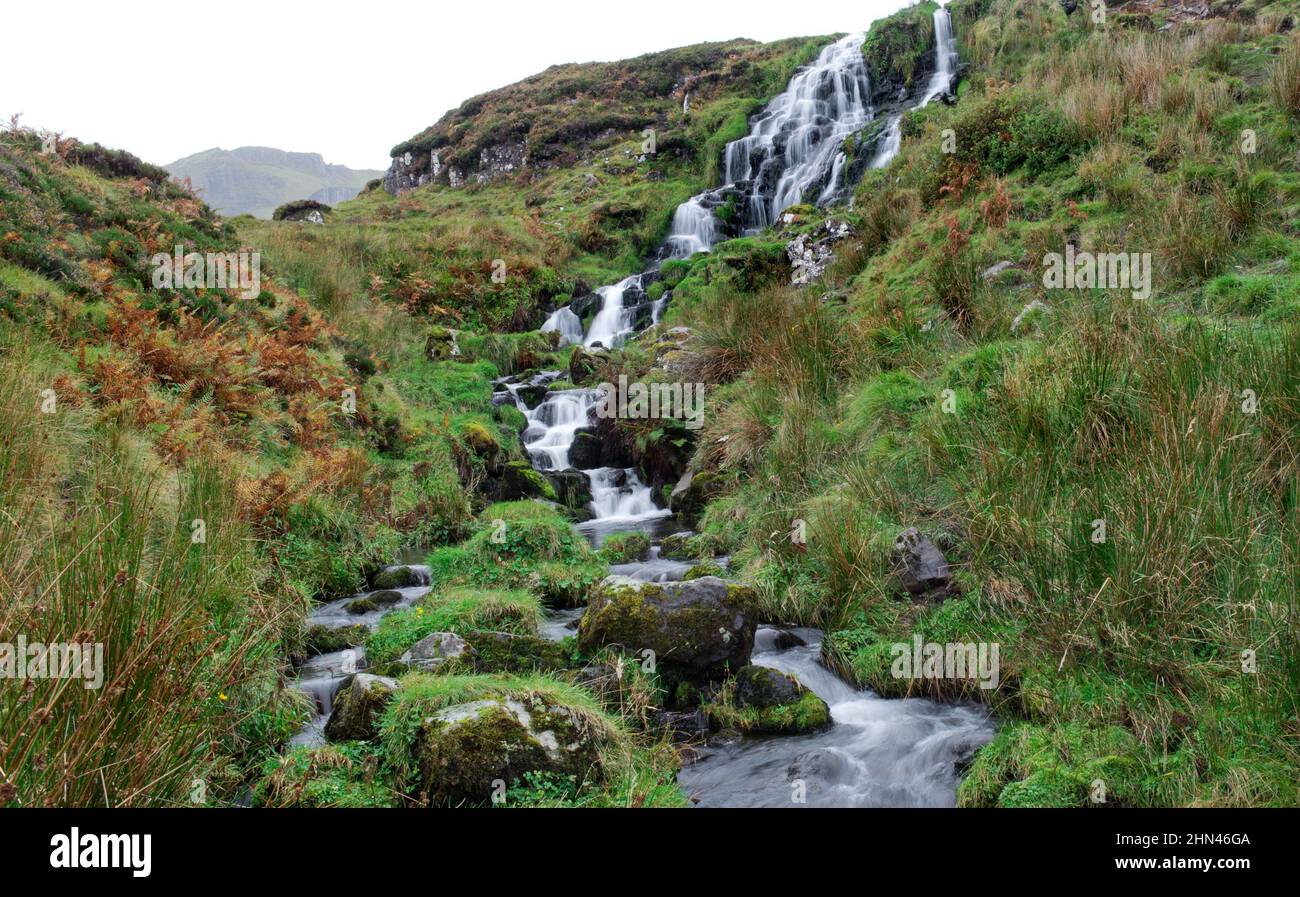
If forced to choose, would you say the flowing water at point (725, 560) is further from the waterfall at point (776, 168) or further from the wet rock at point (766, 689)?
the wet rock at point (766, 689)

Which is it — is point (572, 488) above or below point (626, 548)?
above

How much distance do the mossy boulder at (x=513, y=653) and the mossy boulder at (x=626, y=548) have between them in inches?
97.4

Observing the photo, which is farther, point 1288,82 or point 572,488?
point 572,488

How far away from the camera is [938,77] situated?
1836cm

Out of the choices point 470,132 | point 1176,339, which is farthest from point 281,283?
point 470,132

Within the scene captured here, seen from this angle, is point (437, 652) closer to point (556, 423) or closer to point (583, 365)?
point (556, 423)

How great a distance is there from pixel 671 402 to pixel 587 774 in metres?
6.88

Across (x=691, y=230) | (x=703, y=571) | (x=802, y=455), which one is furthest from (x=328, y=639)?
(x=691, y=230)

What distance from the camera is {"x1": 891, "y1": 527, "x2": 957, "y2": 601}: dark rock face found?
490 cm

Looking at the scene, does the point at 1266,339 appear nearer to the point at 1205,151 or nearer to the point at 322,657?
the point at 1205,151

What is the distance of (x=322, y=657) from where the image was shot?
4.97 metres

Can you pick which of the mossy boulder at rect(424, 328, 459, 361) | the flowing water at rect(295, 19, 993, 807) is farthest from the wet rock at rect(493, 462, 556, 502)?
the mossy boulder at rect(424, 328, 459, 361)

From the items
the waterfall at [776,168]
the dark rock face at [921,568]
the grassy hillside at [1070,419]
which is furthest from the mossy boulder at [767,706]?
the waterfall at [776,168]

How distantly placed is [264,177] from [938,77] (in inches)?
6680
